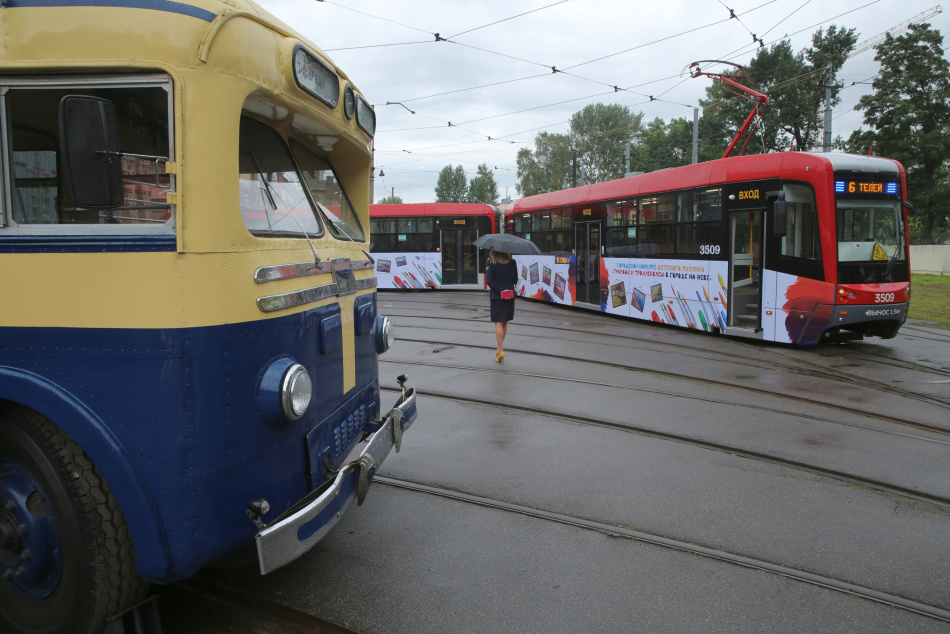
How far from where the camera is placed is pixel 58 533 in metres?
2.55

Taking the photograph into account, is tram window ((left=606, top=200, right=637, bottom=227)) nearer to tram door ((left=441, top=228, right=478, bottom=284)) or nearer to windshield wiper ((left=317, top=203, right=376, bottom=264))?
Answer: tram door ((left=441, top=228, right=478, bottom=284))

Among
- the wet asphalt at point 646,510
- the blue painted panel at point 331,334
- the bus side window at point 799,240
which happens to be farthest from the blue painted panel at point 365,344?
the bus side window at point 799,240

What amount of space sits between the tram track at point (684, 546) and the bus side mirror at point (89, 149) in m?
2.85

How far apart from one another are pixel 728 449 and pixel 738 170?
6.77m

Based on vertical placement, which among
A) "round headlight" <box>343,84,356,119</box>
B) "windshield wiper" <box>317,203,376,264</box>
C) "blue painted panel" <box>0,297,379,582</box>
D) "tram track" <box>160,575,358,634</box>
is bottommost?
"tram track" <box>160,575,358,634</box>

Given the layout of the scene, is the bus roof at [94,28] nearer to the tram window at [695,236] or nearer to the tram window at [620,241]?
the tram window at [695,236]

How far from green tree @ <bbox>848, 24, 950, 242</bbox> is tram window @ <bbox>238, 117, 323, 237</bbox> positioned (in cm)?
4348

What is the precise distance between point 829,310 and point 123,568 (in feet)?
31.3

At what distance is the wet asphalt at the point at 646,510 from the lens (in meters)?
3.08

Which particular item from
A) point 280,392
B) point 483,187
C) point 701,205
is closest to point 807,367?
point 701,205

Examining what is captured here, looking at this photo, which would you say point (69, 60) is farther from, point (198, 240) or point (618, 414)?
point (618, 414)

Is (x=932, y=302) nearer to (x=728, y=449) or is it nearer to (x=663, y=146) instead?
(x=728, y=449)

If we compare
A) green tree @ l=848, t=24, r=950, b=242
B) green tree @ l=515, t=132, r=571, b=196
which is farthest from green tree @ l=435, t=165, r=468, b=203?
green tree @ l=848, t=24, r=950, b=242

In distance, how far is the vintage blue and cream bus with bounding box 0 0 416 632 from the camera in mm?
2373
